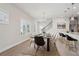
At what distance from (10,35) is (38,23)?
58.2 inches

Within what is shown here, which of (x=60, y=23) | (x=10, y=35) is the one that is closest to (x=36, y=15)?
(x=60, y=23)

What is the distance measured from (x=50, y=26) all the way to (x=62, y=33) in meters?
0.96

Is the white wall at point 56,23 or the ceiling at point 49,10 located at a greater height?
the ceiling at point 49,10

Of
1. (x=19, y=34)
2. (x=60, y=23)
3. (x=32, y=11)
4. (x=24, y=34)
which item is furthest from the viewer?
(x=24, y=34)

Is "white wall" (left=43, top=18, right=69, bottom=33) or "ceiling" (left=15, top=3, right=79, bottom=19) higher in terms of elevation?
"ceiling" (left=15, top=3, right=79, bottom=19)

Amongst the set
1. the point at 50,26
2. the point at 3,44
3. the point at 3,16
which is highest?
the point at 3,16

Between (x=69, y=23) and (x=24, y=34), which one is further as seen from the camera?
(x=24, y=34)

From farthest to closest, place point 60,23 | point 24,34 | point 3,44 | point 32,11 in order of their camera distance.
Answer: point 24,34 → point 32,11 → point 60,23 → point 3,44

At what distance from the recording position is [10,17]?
4820mm

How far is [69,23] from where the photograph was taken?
490 centimetres

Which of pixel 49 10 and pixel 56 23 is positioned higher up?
pixel 49 10

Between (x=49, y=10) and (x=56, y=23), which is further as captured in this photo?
(x=49, y=10)

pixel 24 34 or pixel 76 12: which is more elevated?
pixel 76 12

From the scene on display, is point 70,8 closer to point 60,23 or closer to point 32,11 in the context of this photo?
point 60,23
